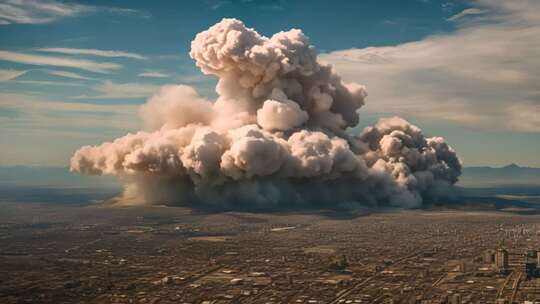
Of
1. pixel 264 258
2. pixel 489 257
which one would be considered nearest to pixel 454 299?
pixel 489 257

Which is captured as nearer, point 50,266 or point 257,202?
point 50,266

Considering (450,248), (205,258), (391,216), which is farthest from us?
(391,216)

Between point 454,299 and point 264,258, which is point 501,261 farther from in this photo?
point 264,258

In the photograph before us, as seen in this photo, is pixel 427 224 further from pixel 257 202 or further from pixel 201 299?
pixel 201 299

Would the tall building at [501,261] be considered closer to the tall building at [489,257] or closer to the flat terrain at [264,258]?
the flat terrain at [264,258]

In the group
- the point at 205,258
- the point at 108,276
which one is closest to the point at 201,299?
the point at 108,276

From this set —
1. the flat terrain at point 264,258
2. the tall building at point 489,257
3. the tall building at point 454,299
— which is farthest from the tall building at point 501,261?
the tall building at point 454,299

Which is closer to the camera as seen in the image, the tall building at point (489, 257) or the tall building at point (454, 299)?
the tall building at point (454, 299)

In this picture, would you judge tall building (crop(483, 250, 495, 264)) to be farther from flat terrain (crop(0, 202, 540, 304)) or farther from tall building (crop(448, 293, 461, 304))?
tall building (crop(448, 293, 461, 304))
